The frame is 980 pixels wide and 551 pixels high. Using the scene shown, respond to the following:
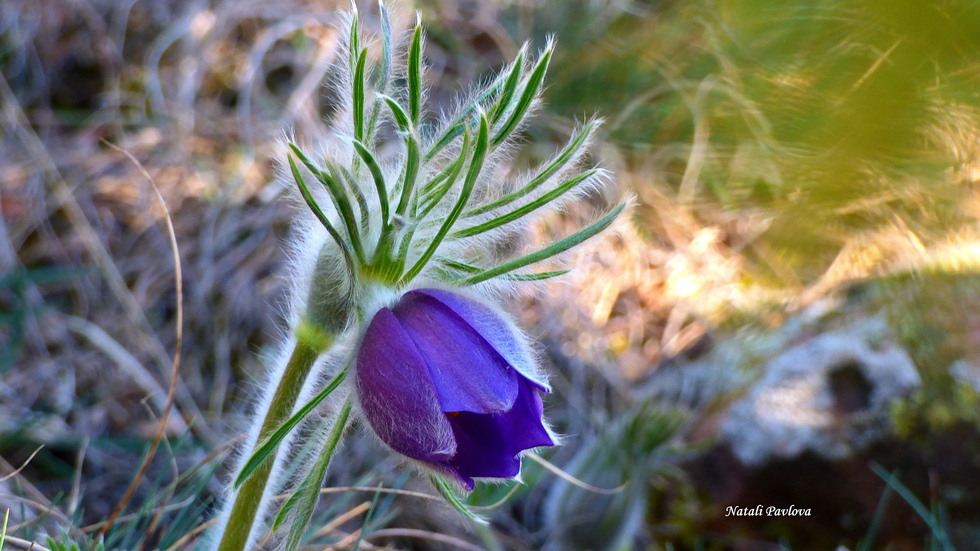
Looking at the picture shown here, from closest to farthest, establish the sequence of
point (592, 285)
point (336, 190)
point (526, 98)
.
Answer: point (336, 190), point (526, 98), point (592, 285)

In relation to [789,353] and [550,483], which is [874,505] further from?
[550,483]

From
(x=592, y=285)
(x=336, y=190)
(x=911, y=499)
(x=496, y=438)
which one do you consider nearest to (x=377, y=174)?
(x=336, y=190)

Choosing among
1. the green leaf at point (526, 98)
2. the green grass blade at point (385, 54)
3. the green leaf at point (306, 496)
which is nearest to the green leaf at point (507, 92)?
the green leaf at point (526, 98)

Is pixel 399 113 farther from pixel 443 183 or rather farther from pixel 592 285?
pixel 592 285

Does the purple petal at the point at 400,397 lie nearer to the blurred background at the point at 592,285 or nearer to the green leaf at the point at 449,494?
the green leaf at the point at 449,494

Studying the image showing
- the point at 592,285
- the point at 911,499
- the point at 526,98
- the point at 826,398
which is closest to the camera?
the point at 526,98

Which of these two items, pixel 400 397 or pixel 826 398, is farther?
pixel 826 398
